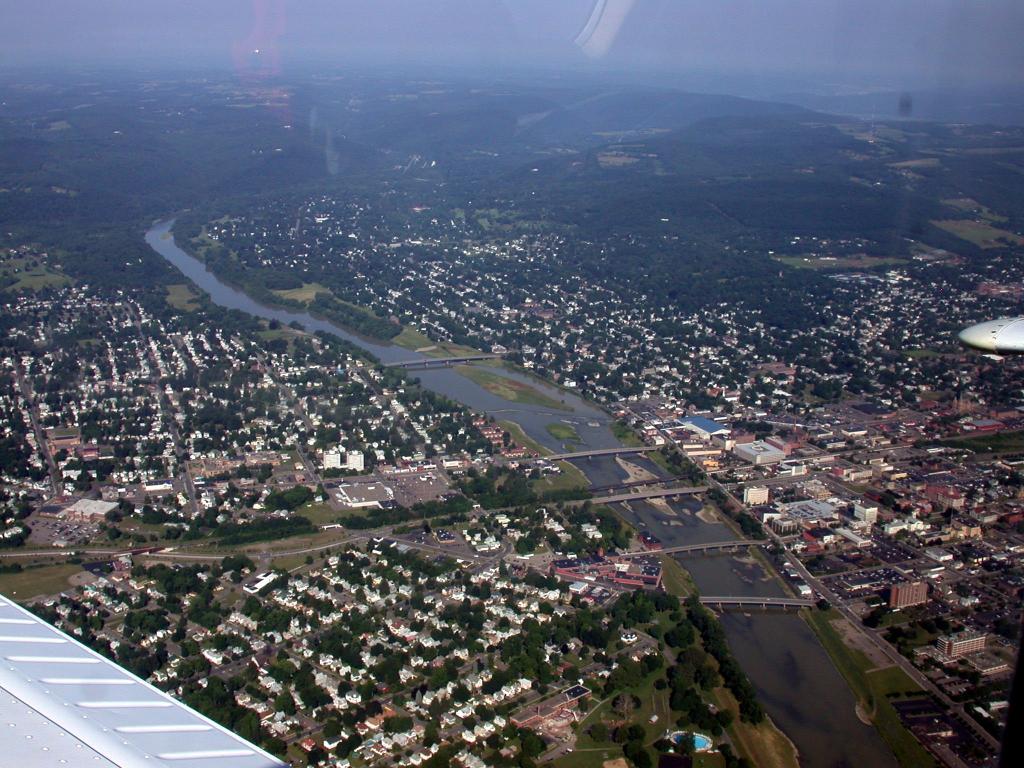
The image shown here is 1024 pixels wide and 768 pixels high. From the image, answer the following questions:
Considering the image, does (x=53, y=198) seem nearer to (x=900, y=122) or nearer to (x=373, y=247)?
(x=373, y=247)

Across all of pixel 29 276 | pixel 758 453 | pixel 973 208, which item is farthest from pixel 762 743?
pixel 29 276

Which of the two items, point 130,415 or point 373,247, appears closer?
point 130,415

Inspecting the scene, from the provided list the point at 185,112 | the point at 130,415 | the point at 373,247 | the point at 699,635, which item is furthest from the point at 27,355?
the point at 185,112

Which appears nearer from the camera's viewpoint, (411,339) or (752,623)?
(752,623)

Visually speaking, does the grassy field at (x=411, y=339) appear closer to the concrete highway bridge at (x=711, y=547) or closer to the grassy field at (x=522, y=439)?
the grassy field at (x=522, y=439)

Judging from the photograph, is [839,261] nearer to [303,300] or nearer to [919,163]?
[919,163]

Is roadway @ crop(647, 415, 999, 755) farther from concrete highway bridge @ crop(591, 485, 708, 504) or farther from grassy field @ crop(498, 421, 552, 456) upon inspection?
grassy field @ crop(498, 421, 552, 456)
